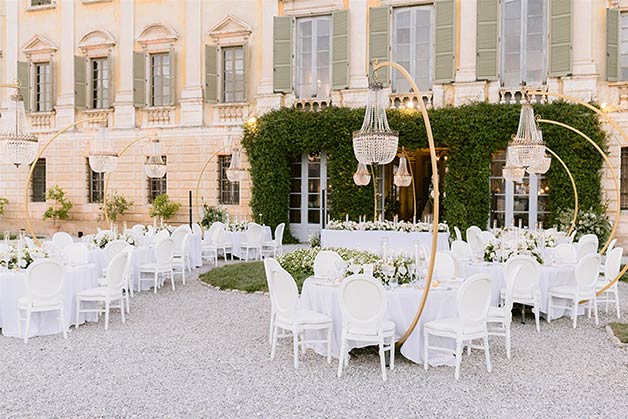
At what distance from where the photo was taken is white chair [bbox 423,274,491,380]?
16.2 ft

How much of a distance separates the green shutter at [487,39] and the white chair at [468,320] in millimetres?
10491

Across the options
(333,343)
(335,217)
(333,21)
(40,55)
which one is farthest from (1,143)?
(40,55)

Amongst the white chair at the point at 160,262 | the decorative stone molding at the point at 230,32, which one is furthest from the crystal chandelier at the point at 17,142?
the decorative stone molding at the point at 230,32

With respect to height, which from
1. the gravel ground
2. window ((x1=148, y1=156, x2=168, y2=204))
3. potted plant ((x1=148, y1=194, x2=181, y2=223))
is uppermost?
window ((x1=148, y1=156, x2=168, y2=204))

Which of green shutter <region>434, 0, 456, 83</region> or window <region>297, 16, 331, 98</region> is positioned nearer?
green shutter <region>434, 0, 456, 83</region>

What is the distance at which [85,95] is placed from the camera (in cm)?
1800

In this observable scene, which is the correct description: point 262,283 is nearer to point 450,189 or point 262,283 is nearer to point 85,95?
point 450,189

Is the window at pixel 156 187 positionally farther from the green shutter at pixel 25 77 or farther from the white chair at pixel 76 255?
the white chair at pixel 76 255

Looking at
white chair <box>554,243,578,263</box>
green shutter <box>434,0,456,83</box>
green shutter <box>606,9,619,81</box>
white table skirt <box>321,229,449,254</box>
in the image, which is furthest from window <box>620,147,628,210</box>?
white chair <box>554,243,578,263</box>

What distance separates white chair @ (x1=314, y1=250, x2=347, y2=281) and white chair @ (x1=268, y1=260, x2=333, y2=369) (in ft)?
1.62

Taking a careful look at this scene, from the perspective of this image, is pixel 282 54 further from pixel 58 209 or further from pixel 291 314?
pixel 291 314

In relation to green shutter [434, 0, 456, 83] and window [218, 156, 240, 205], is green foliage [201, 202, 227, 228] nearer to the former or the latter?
window [218, 156, 240, 205]

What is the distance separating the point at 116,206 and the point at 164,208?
5.66 feet

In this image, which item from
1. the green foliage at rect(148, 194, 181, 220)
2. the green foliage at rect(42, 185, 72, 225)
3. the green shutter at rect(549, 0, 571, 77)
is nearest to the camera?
the green shutter at rect(549, 0, 571, 77)
